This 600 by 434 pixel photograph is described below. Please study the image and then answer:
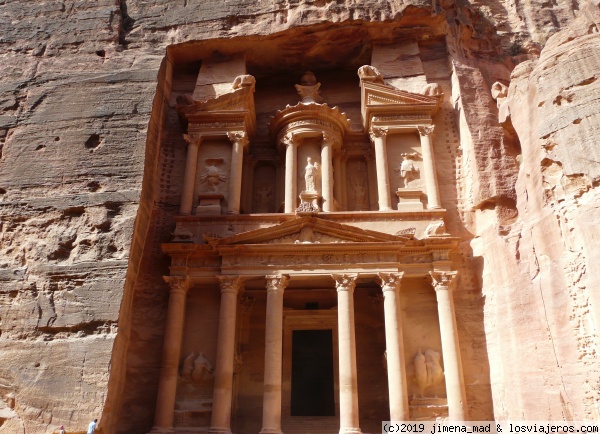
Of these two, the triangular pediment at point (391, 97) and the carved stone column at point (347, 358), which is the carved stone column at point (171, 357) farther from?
the triangular pediment at point (391, 97)

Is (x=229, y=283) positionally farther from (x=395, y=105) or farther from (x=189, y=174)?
(x=395, y=105)

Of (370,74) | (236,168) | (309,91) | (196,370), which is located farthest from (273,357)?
(370,74)

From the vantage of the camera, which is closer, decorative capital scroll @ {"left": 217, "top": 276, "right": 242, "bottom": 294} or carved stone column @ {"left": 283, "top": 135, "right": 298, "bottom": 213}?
decorative capital scroll @ {"left": 217, "top": 276, "right": 242, "bottom": 294}

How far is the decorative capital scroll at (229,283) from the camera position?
11.7 meters

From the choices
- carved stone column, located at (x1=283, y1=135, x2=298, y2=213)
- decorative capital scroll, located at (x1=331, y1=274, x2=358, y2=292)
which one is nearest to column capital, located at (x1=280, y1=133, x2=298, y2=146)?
carved stone column, located at (x1=283, y1=135, x2=298, y2=213)

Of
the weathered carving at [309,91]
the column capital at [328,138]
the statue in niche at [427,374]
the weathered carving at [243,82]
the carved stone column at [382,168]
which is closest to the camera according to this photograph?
the statue in niche at [427,374]

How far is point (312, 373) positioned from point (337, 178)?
539 centimetres

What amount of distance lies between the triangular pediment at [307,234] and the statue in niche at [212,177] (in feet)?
7.52

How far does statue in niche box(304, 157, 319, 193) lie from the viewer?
1348cm

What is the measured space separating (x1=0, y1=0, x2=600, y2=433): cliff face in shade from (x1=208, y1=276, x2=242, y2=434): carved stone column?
1.57m

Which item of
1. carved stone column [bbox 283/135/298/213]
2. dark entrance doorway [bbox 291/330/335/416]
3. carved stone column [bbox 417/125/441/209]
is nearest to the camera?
dark entrance doorway [bbox 291/330/335/416]

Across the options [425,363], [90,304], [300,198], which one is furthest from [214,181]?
[425,363]

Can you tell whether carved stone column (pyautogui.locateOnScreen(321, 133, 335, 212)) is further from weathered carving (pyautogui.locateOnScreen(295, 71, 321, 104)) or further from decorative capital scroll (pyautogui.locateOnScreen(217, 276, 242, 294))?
decorative capital scroll (pyautogui.locateOnScreen(217, 276, 242, 294))

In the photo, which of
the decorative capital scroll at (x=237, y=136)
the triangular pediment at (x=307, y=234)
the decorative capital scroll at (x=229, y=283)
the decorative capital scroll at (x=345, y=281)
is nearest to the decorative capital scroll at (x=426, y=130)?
the triangular pediment at (x=307, y=234)
